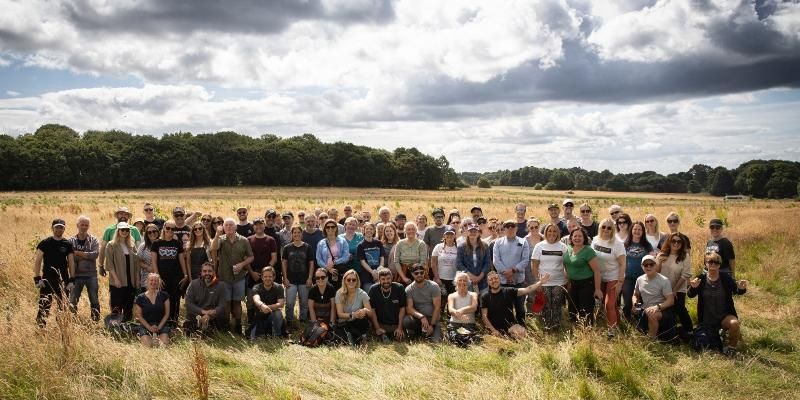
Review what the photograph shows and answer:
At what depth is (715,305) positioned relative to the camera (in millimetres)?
7453

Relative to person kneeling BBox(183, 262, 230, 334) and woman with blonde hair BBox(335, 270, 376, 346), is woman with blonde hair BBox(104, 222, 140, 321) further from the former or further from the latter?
woman with blonde hair BBox(335, 270, 376, 346)

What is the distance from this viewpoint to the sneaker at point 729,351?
23.1 ft

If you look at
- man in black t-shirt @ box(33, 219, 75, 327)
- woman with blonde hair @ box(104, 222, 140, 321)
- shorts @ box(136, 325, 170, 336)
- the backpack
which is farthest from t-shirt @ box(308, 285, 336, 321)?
man in black t-shirt @ box(33, 219, 75, 327)

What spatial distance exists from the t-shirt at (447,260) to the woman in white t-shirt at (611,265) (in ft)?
7.97

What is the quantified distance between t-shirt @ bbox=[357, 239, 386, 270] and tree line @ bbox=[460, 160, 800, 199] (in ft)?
285

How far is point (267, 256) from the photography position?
9281mm

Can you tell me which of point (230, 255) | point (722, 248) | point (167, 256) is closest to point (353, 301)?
point (230, 255)

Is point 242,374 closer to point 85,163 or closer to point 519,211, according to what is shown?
point 519,211

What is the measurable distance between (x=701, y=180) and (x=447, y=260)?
114 metres

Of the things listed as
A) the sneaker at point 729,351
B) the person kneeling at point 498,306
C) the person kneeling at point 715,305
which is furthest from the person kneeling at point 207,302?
the sneaker at point 729,351

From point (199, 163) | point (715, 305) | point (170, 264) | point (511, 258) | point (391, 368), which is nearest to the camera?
point (391, 368)

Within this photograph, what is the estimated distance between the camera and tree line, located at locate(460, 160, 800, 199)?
7925 cm

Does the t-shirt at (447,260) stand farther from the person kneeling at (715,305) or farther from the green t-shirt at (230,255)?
the person kneeling at (715,305)

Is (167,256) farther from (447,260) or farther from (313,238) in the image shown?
(447,260)
